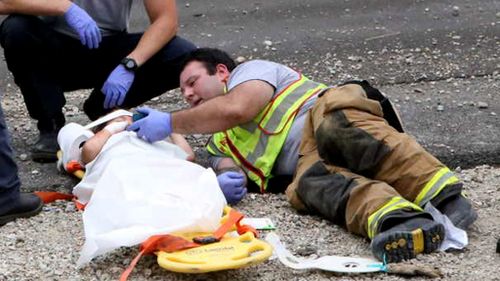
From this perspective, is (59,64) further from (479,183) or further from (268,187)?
(479,183)

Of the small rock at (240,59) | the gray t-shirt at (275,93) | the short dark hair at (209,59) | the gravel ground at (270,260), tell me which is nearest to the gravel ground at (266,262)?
the gravel ground at (270,260)

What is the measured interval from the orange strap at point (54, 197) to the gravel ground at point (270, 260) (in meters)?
0.02

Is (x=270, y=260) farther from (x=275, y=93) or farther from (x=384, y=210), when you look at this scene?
(x=275, y=93)

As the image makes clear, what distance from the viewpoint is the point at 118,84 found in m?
4.57

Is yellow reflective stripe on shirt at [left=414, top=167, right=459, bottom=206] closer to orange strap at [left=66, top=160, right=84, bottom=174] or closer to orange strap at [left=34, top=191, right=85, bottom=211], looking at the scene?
orange strap at [left=34, top=191, right=85, bottom=211]

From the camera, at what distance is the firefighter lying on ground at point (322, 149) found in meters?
3.38

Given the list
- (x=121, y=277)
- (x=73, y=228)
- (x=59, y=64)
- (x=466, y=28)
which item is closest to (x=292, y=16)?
(x=466, y=28)

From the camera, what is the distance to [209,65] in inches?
167

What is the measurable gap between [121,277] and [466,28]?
4600 mm

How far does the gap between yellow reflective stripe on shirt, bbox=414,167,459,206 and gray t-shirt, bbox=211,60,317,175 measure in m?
0.66

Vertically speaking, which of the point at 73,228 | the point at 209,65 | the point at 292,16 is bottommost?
the point at 292,16

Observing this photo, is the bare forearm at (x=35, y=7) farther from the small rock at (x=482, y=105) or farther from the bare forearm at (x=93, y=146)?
the small rock at (x=482, y=105)

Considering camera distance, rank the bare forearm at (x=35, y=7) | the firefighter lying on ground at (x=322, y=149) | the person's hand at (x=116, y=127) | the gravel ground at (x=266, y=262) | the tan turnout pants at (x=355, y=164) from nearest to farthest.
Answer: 1. the gravel ground at (x=266, y=262)
2. the firefighter lying on ground at (x=322, y=149)
3. the tan turnout pants at (x=355, y=164)
4. the person's hand at (x=116, y=127)
5. the bare forearm at (x=35, y=7)

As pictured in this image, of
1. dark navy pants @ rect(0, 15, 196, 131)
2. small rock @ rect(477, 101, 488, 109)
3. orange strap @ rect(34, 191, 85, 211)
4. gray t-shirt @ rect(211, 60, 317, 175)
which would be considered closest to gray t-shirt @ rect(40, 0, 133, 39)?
dark navy pants @ rect(0, 15, 196, 131)
